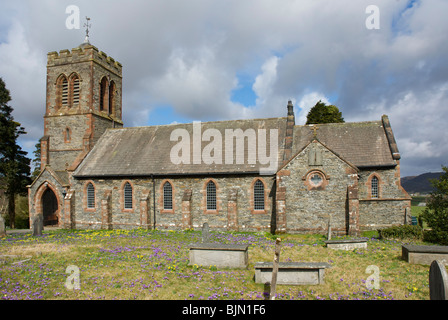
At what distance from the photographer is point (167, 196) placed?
88.6 feet

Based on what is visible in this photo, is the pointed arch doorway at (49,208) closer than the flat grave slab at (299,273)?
No

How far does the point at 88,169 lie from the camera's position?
29.4 meters

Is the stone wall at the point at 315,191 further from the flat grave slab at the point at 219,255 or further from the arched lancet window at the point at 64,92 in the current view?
the arched lancet window at the point at 64,92

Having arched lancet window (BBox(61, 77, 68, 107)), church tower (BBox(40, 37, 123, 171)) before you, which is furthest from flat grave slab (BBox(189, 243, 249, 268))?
arched lancet window (BBox(61, 77, 68, 107))

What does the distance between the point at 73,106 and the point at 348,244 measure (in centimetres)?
3022

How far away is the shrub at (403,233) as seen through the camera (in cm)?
1991

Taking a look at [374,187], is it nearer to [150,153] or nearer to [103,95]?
[150,153]

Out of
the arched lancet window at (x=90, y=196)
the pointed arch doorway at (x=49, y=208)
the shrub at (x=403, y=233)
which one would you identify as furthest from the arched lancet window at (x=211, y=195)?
the pointed arch doorway at (x=49, y=208)

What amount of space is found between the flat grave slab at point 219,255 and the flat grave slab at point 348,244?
6309 millimetres

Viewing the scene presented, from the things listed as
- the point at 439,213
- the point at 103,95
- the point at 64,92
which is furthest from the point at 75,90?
the point at 439,213

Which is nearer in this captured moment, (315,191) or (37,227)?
(315,191)

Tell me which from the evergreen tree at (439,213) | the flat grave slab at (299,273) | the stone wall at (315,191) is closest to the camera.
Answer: the flat grave slab at (299,273)

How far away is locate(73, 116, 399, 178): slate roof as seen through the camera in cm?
2531

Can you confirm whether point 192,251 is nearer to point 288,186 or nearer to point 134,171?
point 288,186
